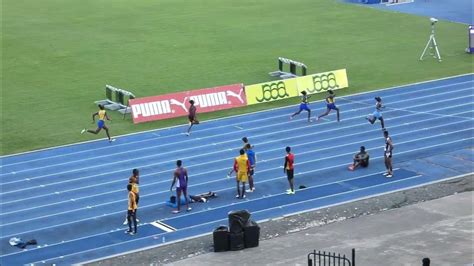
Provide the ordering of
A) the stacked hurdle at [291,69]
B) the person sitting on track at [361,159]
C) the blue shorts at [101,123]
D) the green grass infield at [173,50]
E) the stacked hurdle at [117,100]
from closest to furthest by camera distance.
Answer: the person sitting on track at [361,159], the blue shorts at [101,123], the stacked hurdle at [117,100], the green grass infield at [173,50], the stacked hurdle at [291,69]

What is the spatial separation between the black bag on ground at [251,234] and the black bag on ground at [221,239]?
0.43 m

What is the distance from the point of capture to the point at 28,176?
2708 cm

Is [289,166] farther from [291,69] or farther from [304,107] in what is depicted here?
[291,69]

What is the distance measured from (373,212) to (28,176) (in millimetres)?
9635

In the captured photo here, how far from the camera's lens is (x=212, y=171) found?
27.1 m

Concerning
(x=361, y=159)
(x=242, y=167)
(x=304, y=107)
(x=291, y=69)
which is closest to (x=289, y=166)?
(x=242, y=167)

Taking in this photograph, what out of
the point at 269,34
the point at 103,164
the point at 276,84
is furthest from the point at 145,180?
the point at 269,34

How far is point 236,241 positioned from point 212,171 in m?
6.06

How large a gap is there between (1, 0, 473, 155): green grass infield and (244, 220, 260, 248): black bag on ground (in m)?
10.6

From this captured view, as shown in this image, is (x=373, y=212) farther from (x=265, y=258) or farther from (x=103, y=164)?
(x=103, y=164)

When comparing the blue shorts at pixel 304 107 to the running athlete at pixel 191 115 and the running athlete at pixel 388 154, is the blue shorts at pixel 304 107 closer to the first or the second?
the running athlete at pixel 191 115

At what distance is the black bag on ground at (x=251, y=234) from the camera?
69.6 ft

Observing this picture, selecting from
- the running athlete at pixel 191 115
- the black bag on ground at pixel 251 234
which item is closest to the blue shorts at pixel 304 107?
the running athlete at pixel 191 115

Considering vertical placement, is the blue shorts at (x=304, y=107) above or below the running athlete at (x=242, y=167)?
→ above
